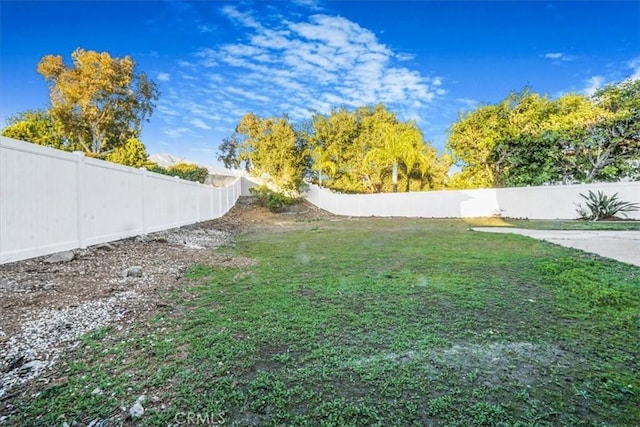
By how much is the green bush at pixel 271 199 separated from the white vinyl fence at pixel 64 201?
34.0 feet

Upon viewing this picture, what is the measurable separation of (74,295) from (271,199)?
14.7 m

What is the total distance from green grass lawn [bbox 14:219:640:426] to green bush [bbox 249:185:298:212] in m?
14.2

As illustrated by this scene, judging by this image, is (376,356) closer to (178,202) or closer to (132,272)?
(132,272)

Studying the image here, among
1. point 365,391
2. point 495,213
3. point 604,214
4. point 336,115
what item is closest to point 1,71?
point 336,115

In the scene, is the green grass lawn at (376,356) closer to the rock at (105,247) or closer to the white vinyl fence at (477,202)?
the rock at (105,247)

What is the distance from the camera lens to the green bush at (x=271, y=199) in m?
17.9

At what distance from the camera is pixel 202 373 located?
181 cm

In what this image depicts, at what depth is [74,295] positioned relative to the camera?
321cm

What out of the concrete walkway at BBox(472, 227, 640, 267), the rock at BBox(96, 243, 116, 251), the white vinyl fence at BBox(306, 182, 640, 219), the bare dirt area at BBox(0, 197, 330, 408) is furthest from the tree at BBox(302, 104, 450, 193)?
the bare dirt area at BBox(0, 197, 330, 408)

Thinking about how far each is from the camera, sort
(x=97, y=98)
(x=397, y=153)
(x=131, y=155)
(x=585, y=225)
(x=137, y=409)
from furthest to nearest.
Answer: (x=97, y=98) < (x=397, y=153) < (x=131, y=155) < (x=585, y=225) < (x=137, y=409)

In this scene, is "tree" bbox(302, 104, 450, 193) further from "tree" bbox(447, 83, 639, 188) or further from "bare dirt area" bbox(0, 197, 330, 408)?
"bare dirt area" bbox(0, 197, 330, 408)

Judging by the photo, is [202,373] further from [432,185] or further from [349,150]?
[432,185]

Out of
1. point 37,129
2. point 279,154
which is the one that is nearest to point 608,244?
point 279,154

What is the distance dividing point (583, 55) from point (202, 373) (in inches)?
778
